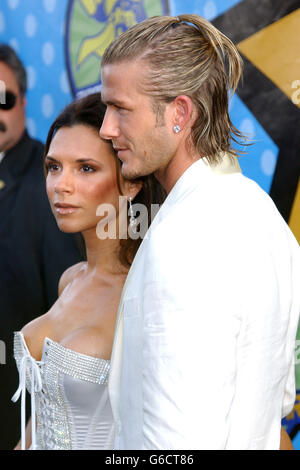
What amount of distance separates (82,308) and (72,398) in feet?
0.68

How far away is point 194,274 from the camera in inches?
34.2

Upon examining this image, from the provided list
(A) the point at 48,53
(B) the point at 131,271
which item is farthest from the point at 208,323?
(A) the point at 48,53

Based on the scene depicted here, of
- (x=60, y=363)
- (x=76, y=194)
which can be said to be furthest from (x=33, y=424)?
(x=76, y=194)

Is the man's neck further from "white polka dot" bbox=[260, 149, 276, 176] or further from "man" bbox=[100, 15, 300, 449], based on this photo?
"white polka dot" bbox=[260, 149, 276, 176]

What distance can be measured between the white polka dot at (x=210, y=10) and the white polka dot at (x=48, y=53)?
2.25 ft

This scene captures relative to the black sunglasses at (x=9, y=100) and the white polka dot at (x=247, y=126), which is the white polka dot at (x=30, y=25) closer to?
the black sunglasses at (x=9, y=100)

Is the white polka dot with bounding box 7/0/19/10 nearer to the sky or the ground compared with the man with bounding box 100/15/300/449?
nearer to the sky

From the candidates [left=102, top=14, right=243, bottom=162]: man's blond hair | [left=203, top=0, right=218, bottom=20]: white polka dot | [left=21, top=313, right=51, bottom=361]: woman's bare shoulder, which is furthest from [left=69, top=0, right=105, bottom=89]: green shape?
[left=102, top=14, right=243, bottom=162]: man's blond hair

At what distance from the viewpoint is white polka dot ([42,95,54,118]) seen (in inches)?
88.4

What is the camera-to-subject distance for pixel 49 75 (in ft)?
7.37

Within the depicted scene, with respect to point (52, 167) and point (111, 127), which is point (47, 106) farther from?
point (111, 127)

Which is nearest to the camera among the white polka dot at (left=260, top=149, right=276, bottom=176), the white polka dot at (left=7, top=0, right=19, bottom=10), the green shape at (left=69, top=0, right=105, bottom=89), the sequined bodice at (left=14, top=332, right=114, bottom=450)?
the sequined bodice at (left=14, top=332, right=114, bottom=450)

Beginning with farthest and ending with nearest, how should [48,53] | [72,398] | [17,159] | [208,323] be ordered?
1. [17,159]
2. [48,53]
3. [72,398]
4. [208,323]
